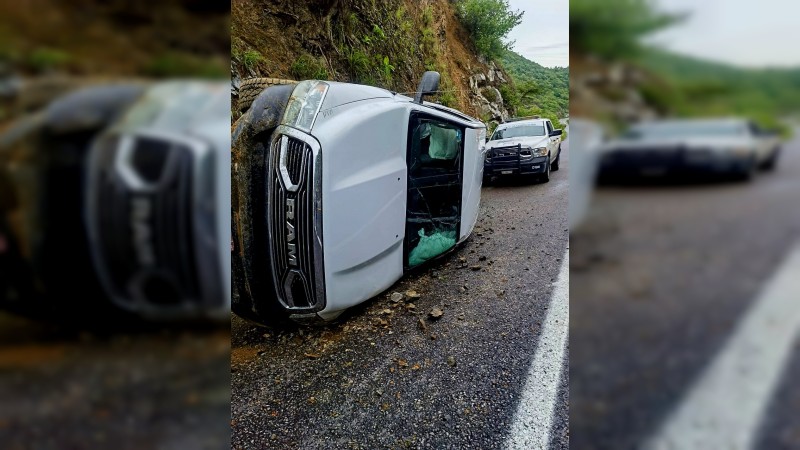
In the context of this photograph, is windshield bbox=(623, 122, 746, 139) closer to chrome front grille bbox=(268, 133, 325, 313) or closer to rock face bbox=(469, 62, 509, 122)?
rock face bbox=(469, 62, 509, 122)

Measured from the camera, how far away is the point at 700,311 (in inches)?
21.1

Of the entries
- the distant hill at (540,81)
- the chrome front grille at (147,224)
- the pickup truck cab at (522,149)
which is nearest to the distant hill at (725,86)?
the distant hill at (540,81)

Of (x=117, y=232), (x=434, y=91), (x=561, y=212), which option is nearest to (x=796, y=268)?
(x=561, y=212)

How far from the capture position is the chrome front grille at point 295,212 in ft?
4.33

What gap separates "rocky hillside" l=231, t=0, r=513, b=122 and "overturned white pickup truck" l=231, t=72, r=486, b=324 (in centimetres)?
5

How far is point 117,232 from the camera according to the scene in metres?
0.42

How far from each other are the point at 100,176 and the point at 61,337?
0.71 ft

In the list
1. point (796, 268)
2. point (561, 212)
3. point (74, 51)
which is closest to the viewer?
point (74, 51)

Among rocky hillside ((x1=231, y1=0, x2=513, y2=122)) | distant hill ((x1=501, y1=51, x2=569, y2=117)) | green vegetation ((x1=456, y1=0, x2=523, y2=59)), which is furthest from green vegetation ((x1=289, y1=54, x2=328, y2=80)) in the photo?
distant hill ((x1=501, y1=51, x2=569, y2=117))

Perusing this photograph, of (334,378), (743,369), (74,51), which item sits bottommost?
(334,378)

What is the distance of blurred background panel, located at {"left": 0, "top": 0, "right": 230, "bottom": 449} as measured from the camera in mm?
388

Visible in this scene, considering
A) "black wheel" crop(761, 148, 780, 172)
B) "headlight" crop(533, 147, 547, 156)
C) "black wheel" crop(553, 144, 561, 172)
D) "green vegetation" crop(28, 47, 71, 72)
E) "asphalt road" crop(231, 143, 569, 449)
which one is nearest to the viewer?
"green vegetation" crop(28, 47, 71, 72)

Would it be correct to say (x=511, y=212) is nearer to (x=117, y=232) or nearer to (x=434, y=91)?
(x=434, y=91)

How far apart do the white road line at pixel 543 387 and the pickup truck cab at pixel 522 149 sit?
33 cm
